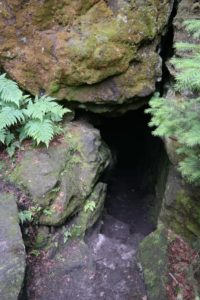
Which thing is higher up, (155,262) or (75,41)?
(75,41)

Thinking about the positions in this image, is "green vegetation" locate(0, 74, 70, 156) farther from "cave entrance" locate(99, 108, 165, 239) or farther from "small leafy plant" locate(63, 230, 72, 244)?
"cave entrance" locate(99, 108, 165, 239)

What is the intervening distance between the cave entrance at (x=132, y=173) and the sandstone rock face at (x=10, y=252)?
2423mm

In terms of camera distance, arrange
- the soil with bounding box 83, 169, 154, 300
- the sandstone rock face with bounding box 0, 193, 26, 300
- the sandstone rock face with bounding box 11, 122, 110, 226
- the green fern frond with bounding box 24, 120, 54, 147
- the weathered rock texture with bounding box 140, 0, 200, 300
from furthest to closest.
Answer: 1. the green fern frond with bounding box 24, 120, 54, 147
2. the sandstone rock face with bounding box 11, 122, 110, 226
3. the soil with bounding box 83, 169, 154, 300
4. the weathered rock texture with bounding box 140, 0, 200, 300
5. the sandstone rock face with bounding box 0, 193, 26, 300

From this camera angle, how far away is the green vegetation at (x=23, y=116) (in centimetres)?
613

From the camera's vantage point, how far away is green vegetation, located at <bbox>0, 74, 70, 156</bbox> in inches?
241

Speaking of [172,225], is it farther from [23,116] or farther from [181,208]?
[23,116]

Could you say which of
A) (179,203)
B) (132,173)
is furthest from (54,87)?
(132,173)

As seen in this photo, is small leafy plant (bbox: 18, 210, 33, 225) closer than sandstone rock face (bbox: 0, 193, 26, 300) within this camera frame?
No

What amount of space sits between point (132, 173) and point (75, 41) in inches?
201

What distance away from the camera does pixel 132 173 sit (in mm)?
10492

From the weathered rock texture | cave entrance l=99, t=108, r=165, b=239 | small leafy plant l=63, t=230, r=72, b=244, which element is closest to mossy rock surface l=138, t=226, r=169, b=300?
the weathered rock texture

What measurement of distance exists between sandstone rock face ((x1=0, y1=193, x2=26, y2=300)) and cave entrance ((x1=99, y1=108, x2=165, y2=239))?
2423 mm

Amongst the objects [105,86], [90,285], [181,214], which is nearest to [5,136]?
[105,86]

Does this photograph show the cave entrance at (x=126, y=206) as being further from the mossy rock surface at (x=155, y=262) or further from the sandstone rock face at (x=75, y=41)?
the sandstone rock face at (x=75, y=41)
